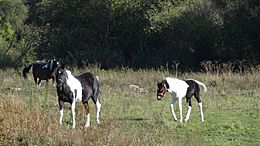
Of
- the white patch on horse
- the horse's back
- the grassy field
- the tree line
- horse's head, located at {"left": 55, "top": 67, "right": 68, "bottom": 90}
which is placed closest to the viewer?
the grassy field

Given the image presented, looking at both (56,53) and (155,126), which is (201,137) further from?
(56,53)

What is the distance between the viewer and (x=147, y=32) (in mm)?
42312

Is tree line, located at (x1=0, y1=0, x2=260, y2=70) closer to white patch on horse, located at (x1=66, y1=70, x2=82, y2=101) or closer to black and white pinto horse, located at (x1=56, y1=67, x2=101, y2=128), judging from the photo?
black and white pinto horse, located at (x1=56, y1=67, x2=101, y2=128)

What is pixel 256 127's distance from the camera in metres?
15.3

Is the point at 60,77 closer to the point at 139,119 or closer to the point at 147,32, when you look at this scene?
the point at 139,119

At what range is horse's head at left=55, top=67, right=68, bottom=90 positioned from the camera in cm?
1448

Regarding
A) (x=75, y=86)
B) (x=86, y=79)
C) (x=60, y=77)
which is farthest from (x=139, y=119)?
(x=60, y=77)

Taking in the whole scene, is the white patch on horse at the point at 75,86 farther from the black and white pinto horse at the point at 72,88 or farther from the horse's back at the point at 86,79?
the horse's back at the point at 86,79

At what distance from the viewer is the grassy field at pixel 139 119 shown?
1152 centimetres

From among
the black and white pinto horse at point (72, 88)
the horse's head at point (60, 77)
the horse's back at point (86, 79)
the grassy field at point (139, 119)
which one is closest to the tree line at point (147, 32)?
the grassy field at point (139, 119)

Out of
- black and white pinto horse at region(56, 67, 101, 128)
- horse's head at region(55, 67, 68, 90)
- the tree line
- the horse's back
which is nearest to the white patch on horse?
black and white pinto horse at region(56, 67, 101, 128)

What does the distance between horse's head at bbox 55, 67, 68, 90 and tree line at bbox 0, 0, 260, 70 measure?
2399cm

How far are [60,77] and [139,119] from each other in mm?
2998

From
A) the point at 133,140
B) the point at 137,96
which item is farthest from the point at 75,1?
the point at 133,140
